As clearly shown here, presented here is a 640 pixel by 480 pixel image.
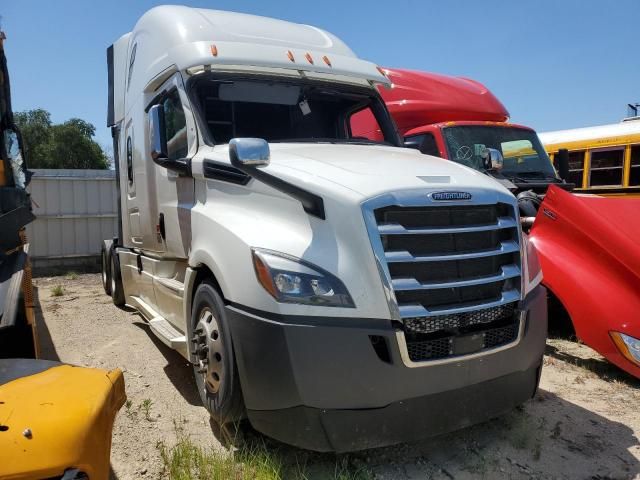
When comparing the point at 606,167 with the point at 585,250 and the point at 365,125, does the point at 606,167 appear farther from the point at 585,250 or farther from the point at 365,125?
the point at 365,125

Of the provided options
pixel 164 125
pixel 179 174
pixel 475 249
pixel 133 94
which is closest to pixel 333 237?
pixel 475 249

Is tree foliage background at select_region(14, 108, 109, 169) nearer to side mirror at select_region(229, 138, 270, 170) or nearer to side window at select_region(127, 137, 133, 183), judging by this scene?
side window at select_region(127, 137, 133, 183)

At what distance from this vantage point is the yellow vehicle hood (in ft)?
5.97

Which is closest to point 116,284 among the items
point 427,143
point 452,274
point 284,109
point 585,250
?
point 284,109

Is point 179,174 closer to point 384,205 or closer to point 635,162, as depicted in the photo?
point 384,205

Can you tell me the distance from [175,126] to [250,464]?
2.72 meters

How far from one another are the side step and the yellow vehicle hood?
4.28 feet

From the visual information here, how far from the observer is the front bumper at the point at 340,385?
8.44ft

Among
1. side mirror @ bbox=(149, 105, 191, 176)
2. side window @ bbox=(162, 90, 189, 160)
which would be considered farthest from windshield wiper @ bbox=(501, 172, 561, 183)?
side mirror @ bbox=(149, 105, 191, 176)

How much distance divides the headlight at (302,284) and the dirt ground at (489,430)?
109cm

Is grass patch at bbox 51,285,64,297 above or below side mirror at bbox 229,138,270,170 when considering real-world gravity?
below

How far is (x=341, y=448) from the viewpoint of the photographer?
263 centimetres

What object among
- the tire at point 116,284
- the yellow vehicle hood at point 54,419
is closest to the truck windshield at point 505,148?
the tire at point 116,284

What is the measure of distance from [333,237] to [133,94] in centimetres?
373
